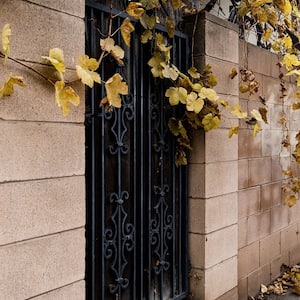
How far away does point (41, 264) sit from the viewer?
2.12 metres

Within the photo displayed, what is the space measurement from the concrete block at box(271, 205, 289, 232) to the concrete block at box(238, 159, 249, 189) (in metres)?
0.78

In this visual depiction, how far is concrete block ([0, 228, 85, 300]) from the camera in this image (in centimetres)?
198

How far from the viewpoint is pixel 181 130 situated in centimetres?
334

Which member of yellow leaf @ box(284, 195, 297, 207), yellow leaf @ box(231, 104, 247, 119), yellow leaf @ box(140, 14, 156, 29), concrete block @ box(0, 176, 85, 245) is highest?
yellow leaf @ box(140, 14, 156, 29)

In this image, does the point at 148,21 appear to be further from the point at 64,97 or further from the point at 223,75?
the point at 64,97

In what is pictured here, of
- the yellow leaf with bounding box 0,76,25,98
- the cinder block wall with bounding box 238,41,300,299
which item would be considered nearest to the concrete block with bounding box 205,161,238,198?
the cinder block wall with bounding box 238,41,300,299

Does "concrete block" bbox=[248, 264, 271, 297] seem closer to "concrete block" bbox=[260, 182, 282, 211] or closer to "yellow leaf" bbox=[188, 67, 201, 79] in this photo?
"concrete block" bbox=[260, 182, 282, 211]

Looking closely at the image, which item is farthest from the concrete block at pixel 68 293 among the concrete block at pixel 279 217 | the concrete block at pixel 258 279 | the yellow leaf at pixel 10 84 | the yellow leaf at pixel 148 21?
the concrete block at pixel 279 217

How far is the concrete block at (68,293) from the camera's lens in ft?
7.12

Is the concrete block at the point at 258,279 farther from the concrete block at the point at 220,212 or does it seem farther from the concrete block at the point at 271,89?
the concrete block at the point at 271,89

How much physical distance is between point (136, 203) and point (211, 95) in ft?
3.20

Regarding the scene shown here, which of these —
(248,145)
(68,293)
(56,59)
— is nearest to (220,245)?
(248,145)

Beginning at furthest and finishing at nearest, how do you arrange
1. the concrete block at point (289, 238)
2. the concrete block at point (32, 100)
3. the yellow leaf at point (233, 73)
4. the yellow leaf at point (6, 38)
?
1. the concrete block at point (289, 238)
2. the yellow leaf at point (233, 73)
3. the concrete block at point (32, 100)
4. the yellow leaf at point (6, 38)

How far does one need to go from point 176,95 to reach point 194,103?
145 millimetres
